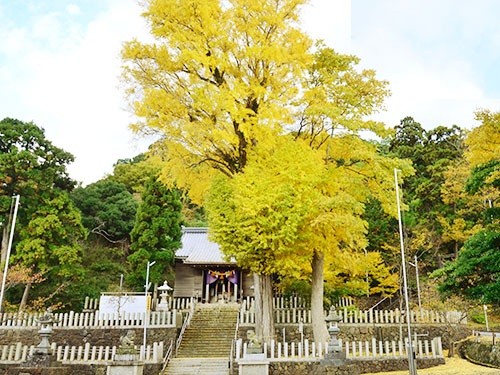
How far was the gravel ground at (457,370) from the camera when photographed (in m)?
10.4

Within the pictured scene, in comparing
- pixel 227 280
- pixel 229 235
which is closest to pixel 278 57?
→ pixel 229 235

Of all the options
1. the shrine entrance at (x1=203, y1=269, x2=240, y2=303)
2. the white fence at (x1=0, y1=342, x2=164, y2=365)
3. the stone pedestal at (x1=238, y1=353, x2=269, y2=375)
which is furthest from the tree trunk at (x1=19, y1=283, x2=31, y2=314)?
the stone pedestal at (x1=238, y1=353, x2=269, y2=375)

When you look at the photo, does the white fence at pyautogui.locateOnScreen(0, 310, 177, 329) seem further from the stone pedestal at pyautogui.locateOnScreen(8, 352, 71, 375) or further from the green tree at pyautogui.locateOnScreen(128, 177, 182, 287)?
the green tree at pyautogui.locateOnScreen(128, 177, 182, 287)

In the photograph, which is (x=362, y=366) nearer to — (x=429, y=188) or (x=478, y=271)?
(x=478, y=271)

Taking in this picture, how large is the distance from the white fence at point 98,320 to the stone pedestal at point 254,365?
4.88 m

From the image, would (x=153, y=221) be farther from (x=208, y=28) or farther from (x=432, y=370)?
(x=432, y=370)

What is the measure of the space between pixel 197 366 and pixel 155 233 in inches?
363

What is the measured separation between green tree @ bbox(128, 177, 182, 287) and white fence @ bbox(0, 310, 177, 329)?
177 inches

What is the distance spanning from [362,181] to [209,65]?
6.43m

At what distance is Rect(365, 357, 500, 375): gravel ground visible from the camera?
10.4m

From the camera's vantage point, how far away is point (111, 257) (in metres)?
29.0

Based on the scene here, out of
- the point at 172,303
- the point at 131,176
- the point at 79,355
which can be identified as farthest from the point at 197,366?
the point at 131,176

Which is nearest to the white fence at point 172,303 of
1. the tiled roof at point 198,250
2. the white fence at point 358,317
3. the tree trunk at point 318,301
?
the tiled roof at point 198,250

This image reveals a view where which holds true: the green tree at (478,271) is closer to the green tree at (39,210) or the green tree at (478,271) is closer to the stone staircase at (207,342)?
the stone staircase at (207,342)
